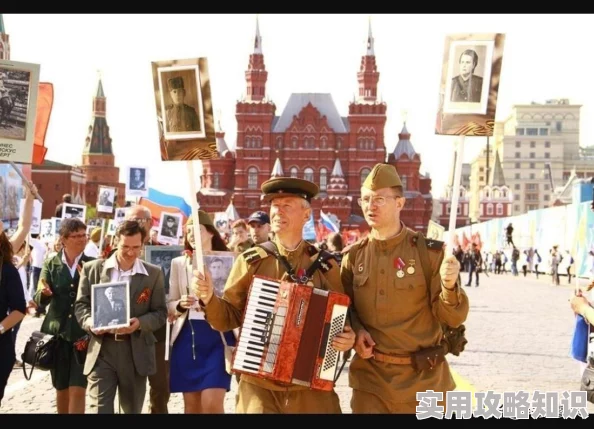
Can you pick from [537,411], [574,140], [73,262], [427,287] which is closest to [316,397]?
[427,287]

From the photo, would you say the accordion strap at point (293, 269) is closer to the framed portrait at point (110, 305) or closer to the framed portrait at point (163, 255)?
the framed portrait at point (110, 305)

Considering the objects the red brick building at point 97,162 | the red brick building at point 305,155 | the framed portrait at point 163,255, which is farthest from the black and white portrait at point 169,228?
the red brick building at point 97,162

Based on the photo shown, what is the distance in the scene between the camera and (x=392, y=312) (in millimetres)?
5199

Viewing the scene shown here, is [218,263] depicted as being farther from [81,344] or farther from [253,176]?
[253,176]

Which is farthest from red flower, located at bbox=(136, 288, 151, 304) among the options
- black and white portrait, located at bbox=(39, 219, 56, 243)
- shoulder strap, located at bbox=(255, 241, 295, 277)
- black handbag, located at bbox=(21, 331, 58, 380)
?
black and white portrait, located at bbox=(39, 219, 56, 243)

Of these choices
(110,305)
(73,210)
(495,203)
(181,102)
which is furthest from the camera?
(495,203)

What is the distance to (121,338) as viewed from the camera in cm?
656

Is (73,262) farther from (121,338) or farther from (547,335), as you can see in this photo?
(547,335)

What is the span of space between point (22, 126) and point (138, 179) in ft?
35.3

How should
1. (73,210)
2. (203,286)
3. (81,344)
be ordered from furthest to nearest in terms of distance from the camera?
1. (73,210)
2. (81,344)
3. (203,286)

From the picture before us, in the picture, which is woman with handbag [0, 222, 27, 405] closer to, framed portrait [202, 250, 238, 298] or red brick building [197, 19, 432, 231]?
framed portrait [202, 250, 238, 298]

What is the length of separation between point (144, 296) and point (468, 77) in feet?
9.71

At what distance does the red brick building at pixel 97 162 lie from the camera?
13401 centimetres

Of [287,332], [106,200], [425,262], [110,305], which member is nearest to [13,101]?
[110,305]
